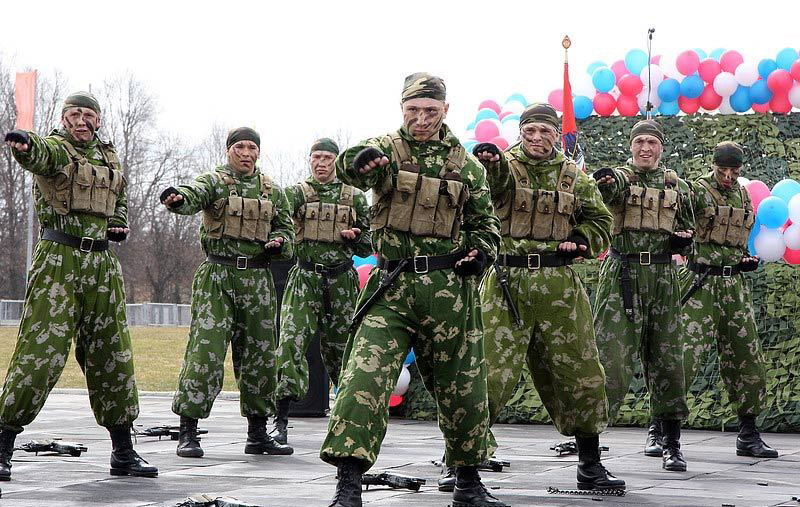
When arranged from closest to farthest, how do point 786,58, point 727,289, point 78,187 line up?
1. point 78,187
2. point 727,289
3. point 786,58

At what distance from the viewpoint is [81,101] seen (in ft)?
25.8

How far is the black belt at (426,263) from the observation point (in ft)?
20.8

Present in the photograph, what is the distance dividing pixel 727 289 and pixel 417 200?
4.51 metres

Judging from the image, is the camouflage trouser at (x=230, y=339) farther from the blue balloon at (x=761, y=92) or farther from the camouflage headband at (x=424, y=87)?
the blue balloon at (x=761, y=92)

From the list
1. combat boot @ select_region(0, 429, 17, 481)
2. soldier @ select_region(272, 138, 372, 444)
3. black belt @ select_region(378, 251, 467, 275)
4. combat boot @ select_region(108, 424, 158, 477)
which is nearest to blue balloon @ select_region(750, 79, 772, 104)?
soldier @ select_region(272, 138, 372, 444)

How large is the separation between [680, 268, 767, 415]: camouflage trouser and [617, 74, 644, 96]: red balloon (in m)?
2.55

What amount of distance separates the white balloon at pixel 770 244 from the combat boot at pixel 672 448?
8.00ft

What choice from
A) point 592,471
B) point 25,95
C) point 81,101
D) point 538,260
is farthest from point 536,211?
point 25,95

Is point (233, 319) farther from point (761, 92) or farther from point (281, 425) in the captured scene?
point (761, 92)

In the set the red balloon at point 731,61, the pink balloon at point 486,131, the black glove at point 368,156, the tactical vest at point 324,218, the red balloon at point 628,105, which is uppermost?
the red balloon at point 731,61

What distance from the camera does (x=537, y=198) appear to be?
7594 millimetres

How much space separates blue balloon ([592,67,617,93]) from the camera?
12.2 m

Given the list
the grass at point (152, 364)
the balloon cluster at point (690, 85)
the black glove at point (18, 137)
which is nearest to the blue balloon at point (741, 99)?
the balloon cluster at point (690, 85)

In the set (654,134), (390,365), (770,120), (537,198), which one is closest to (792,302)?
(770,120)
